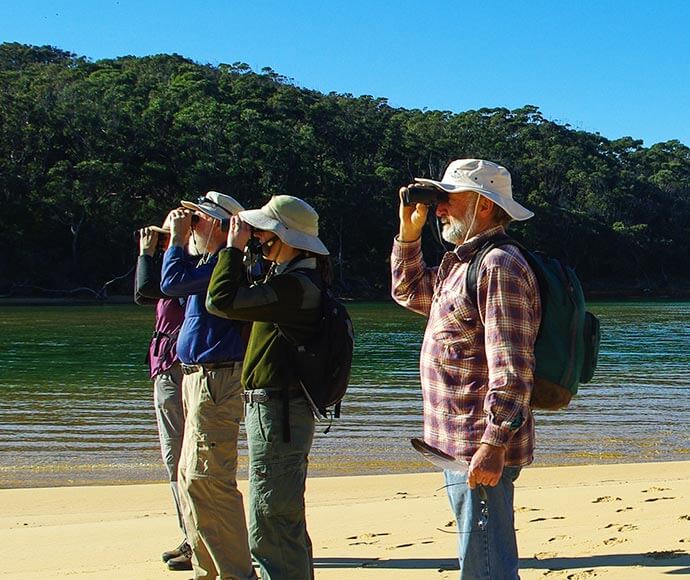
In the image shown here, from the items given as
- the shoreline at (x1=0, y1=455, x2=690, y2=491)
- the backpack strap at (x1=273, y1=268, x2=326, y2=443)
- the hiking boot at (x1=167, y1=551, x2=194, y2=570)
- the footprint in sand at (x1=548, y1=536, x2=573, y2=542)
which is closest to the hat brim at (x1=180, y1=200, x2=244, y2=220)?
the backpack strap at (x1=273, y1=268, x2=326, y2=443)

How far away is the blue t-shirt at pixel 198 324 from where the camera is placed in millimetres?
4434

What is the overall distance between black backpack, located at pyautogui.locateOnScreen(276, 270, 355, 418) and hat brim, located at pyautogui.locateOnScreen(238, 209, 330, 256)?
129mm

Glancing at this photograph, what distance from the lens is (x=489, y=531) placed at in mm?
3041

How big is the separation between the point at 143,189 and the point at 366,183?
16974 mm

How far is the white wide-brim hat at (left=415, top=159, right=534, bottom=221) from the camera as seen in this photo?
321cm

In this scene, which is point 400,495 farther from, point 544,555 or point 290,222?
point 290,222

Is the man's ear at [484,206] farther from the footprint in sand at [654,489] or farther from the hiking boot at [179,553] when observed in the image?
the footprint in sand at [654,489]

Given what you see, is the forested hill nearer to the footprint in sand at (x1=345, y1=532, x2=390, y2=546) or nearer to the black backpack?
the footprint in sand at (x1=345, y1=532, x2=390, y2=546)

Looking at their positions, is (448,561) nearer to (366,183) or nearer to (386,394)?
(386,394)

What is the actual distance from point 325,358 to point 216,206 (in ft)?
4.20

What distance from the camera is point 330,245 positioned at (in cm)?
6512

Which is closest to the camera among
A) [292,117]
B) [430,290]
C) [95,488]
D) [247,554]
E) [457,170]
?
[457,170]

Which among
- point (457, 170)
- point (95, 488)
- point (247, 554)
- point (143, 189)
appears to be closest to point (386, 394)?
point (95, 488)

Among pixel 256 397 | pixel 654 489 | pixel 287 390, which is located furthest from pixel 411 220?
pixel 654 489
